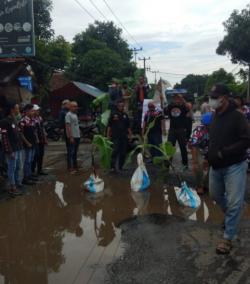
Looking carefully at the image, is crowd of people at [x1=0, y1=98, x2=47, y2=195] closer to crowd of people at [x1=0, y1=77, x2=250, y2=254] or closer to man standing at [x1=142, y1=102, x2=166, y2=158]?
crowd of people at [x1=0, y1=77, x2=250, y2=254]

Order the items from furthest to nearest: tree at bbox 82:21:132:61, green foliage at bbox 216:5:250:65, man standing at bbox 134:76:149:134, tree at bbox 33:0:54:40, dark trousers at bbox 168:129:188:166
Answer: tree at bbox 82:21:132:61 → green foliage at bbox 216:5:250:65 → tree at bbox 33:0:54:40 → man standing at bbox 134:76:149:134 → dark trousers at bbox 168:129:188:166

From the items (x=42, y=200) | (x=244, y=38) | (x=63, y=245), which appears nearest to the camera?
(x=63, y=245)

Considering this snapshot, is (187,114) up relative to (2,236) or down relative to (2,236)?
up

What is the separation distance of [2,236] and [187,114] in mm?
5295

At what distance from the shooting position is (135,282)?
14.0ft

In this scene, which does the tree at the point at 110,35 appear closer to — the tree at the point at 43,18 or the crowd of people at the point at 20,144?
the tree at the point at 43,18

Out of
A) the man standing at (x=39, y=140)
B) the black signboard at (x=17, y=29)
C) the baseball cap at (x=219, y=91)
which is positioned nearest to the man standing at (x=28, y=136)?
the man standing at (x=39, y=140)

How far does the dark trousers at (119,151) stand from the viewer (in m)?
10.5

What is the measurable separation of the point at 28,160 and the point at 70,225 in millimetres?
3324

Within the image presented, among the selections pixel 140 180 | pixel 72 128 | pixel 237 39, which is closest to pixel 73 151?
pixel 72 128

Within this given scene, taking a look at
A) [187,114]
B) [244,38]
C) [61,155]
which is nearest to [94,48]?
[244,38]

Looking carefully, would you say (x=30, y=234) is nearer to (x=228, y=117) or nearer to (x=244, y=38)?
(x=228, y=117)

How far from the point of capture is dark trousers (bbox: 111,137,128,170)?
10469 mm

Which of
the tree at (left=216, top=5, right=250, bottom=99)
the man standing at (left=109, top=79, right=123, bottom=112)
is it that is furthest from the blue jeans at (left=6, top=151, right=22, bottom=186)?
the tree at (left=216, top=5, right=250, bottom=99)
